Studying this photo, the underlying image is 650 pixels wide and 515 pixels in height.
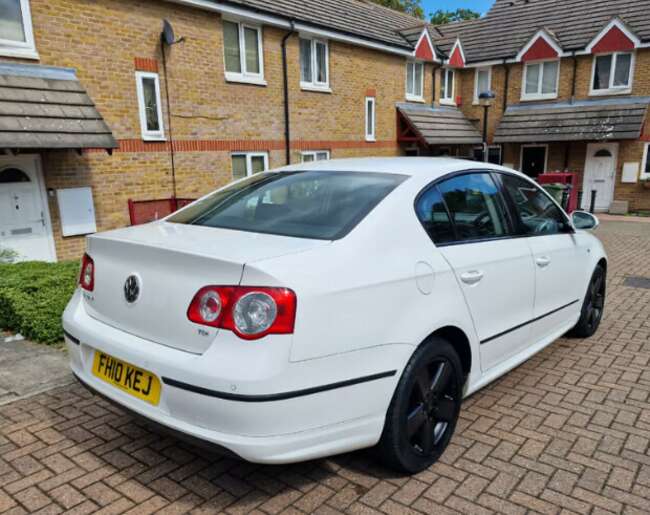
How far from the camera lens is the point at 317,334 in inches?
86.7

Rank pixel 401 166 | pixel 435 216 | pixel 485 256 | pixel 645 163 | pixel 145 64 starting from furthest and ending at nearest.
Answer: pixel 645 163
pixel 145 64
pixel 401 166
pixel 485 256
pixel 435 216

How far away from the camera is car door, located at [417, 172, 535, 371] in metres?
2.98

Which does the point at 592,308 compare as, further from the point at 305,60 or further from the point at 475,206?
the point at 305,60

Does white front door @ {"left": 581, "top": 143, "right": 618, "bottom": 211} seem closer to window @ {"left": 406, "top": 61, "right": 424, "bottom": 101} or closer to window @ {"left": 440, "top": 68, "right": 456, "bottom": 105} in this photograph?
window @ {"left": 440, "top": 68, "right": 456, "bottom": 105}

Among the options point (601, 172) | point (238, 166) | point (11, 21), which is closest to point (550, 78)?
A: point (601, 172)

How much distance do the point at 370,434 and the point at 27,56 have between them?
28.1ft

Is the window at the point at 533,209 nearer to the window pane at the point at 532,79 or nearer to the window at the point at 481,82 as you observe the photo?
the window pane at the point at 532,79

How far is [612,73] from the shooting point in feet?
58.3

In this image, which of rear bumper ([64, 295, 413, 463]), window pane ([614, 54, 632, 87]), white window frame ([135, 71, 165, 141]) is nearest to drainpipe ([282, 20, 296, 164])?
white window frame ([135, 71, 165, 141])

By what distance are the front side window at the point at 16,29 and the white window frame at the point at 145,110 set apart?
1.91 metres

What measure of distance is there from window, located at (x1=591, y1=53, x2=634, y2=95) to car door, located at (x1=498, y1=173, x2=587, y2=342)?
1652cm

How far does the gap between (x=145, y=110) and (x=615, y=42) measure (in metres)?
15.8

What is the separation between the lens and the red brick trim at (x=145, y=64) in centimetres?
968

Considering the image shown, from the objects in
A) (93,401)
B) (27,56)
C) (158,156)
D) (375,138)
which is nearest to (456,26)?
(375,138)
